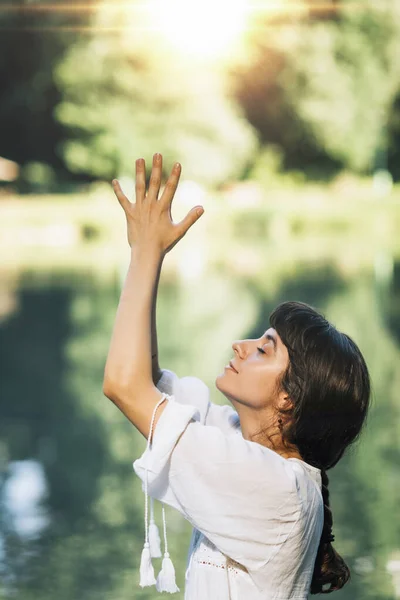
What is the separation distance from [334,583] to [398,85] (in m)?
35.2

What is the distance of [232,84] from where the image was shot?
A: 122 feet

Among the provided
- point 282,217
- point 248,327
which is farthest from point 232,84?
point 248,327

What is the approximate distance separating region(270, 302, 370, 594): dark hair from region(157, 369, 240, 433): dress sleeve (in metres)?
0.20

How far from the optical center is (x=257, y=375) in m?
1.55

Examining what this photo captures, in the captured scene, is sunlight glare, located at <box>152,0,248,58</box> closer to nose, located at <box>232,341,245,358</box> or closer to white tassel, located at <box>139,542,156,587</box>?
nose, located at <box>232,341,245,358</box>

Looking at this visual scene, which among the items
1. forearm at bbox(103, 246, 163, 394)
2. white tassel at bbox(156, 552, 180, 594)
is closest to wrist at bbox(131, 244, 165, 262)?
forearm at bbox(103, 246, 163, 394)

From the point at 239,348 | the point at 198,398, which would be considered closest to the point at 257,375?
the point at 239,348

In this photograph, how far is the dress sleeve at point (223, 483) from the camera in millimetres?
1339

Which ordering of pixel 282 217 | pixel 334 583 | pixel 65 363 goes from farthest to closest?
pixel 282 217
pixel 65 363
pixel 334 583

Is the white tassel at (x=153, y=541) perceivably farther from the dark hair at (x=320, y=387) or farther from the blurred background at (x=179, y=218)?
the blurred background at (x=179, y=218)

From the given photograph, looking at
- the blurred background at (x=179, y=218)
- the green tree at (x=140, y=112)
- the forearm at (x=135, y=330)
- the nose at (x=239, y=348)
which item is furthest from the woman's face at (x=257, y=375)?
the green tree at (x=140, y=112)

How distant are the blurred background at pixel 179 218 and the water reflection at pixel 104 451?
0.02m

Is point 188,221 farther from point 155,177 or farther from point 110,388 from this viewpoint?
point 110,388

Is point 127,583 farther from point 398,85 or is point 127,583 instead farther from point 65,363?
point 398,85
